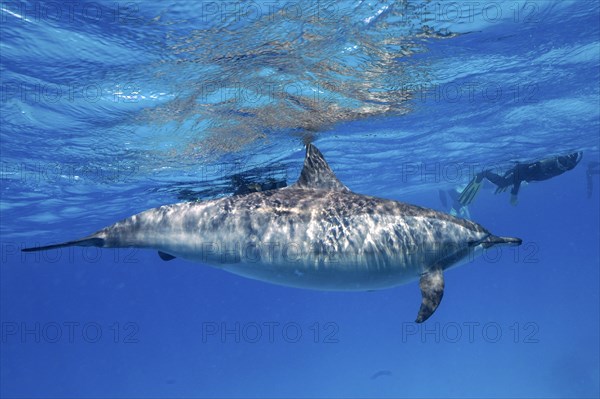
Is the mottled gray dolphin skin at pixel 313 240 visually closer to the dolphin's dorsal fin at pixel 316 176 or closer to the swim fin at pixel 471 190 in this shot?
the dolphin's dorsal fin at pixel 316 176

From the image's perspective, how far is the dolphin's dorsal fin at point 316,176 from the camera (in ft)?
27.7

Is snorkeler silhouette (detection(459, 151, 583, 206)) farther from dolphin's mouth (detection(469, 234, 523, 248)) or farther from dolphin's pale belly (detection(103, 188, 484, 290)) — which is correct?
dolphin's pale belly (detection(103, 188, 484, 290))

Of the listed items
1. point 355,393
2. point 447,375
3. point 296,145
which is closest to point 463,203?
point 296,145

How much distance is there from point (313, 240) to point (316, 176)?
1.93m

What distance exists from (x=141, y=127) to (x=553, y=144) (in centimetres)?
2416

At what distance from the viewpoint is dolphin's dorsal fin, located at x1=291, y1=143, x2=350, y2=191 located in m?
8.43

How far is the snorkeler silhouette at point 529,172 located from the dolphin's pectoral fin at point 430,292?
510 inches

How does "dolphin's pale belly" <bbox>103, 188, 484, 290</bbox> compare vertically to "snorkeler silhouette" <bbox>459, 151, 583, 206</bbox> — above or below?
below

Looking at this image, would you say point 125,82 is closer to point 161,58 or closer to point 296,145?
point 161,58

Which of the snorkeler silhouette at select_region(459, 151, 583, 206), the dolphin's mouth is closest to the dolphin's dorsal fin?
the dolphin's mouth

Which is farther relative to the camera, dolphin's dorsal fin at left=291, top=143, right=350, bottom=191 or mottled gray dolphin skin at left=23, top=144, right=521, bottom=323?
dolphin's dorsal fin at left=291, top=143, right=350, bottom=191

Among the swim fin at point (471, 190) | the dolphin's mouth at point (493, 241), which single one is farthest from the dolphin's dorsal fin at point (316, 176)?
the swim fin at point (471, 190)

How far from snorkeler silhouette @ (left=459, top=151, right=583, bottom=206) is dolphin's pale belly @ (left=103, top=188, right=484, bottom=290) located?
12.8 metres

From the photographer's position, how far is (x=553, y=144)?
86.5 ft
